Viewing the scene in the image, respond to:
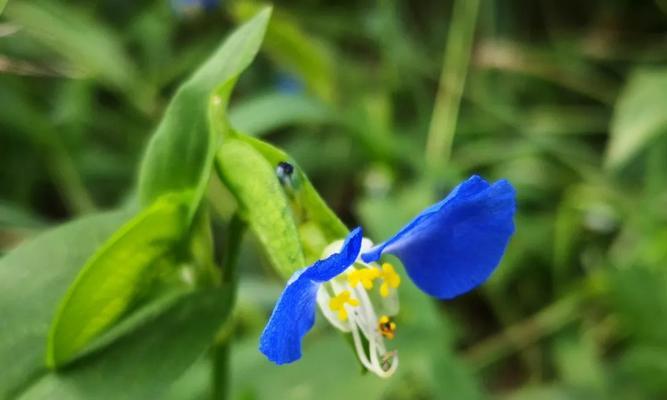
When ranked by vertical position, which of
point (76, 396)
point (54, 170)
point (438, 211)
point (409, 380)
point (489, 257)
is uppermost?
point (438, 211)

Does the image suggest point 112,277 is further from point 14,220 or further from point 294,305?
point 14,220

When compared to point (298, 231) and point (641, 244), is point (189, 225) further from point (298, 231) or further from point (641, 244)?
point (641, 244)

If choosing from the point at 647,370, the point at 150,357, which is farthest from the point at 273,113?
the point at 150,357

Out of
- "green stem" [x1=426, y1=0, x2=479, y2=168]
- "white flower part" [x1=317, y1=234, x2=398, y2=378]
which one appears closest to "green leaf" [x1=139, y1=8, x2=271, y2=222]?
"white flower part" [x1=317, y1=234, x2=398, y2=378]

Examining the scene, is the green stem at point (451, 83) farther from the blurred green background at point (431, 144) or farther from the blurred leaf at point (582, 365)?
the blurred leaf at point (582, 365)

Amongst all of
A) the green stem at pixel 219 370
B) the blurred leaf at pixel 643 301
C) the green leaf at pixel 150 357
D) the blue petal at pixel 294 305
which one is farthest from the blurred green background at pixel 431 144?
Answer: the blue petal at pixel 294 305

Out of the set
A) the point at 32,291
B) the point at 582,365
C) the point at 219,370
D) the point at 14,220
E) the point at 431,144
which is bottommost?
the point at 582,365

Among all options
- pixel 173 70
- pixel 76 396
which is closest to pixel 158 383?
pixel 76 396
